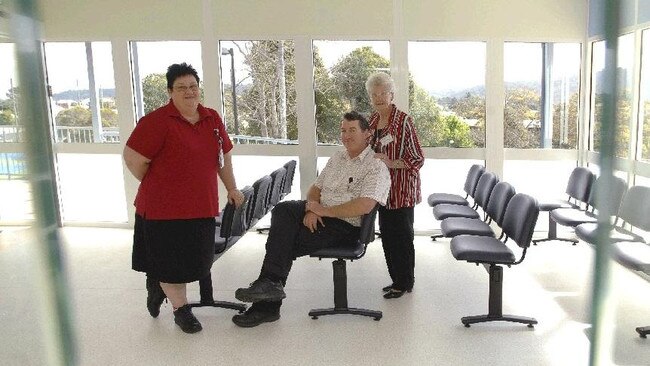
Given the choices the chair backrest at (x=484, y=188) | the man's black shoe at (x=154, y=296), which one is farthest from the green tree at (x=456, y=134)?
the man's black shoe at (x=154, y=296)

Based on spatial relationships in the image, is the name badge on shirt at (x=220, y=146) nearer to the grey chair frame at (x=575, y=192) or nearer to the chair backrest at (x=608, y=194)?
the chair backrest at (x=608, y=194)

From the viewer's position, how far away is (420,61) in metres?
5.05

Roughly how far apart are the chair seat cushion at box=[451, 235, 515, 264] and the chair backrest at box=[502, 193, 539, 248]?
10 centimetres

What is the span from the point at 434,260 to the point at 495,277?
1.43 meters

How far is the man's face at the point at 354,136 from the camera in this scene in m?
3.12

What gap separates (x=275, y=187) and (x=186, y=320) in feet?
5.46

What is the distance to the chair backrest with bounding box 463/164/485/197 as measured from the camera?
461cm

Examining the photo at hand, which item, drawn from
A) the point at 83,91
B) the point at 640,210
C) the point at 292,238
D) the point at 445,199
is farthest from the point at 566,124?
the point at 83,91

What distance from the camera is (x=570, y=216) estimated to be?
400 cm

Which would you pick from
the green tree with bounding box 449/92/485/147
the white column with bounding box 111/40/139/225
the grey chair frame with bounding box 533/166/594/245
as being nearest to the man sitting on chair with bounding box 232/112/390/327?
the grey chair frame with bounding box 533/166/594/245

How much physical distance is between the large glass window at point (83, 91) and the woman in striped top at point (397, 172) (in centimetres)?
342

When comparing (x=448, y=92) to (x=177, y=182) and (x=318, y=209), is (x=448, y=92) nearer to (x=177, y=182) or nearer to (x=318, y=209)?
(x=318, y=209)

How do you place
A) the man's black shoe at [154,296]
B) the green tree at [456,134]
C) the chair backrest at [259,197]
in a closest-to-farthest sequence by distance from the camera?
1. the man's black shoe at [154,296]
2. the chair backrest at [259,197]
3. the green tree at [456,134]

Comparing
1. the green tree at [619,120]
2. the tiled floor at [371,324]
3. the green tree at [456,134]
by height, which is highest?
the green tree at [619,120]
